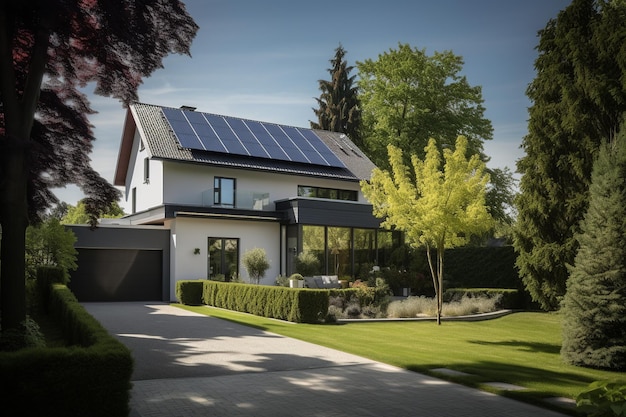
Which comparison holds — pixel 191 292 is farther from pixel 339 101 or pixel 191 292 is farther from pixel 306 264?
pixel 339 101

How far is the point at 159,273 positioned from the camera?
1046 inches

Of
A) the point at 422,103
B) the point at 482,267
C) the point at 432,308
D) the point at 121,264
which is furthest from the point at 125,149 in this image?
the point at 482,267

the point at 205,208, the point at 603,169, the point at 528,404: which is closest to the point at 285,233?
the point at 205,208

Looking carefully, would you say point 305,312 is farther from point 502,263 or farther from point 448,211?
point 502,263

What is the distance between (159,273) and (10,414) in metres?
20.7

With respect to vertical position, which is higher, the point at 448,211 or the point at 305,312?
the point at 448,211

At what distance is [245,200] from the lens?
2761cm

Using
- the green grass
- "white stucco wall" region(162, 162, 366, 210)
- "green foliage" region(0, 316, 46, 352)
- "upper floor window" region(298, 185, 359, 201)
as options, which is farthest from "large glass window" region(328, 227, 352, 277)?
"green foliage" region(0, 316, 46, 352)

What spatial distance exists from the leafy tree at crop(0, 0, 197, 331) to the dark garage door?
13.6m

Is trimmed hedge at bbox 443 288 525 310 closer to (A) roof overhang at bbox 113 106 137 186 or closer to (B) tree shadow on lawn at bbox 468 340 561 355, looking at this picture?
(B) tree shadow on lawn at bbox 468 340 561 355

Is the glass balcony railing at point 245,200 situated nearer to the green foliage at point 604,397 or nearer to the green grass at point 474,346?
the green grass at point 474,346

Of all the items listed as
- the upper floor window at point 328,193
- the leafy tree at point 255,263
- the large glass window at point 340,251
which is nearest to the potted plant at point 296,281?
the leafy tree at point 255,263

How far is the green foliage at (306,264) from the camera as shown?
26.3 m

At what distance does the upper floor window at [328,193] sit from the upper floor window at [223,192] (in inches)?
159
